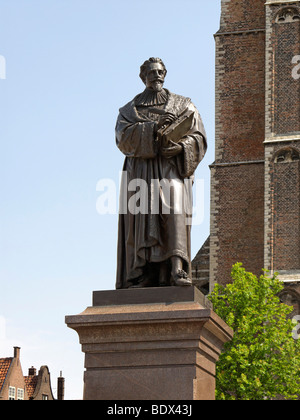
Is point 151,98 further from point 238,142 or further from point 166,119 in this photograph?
point 238,142

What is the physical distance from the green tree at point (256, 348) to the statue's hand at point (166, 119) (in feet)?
59.6

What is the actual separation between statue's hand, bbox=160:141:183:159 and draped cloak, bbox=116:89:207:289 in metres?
0.03

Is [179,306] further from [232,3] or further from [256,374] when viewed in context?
[232,3]

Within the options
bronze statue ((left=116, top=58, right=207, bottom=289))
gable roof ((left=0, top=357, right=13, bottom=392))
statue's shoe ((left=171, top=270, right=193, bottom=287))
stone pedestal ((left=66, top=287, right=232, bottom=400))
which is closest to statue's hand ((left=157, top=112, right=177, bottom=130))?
bronze statue ((left=116, top=58, right=207, bottom=289))


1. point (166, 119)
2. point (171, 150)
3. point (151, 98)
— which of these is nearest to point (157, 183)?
point (171, 150)

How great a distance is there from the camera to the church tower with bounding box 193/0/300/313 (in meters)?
33.3

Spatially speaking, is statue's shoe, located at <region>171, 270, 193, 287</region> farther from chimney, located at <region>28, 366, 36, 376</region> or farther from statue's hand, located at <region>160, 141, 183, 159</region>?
chimney, located at <region>28, 366, 36, 376</region>

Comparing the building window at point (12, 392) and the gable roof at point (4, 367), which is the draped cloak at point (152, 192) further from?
the building window at point (12, 392)

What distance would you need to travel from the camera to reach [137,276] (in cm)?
753

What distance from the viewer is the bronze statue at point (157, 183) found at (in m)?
7.52

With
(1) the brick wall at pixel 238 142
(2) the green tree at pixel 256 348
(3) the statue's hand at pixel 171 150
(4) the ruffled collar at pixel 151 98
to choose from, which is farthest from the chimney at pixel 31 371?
(3) the statue's hand at pixel 171 150
